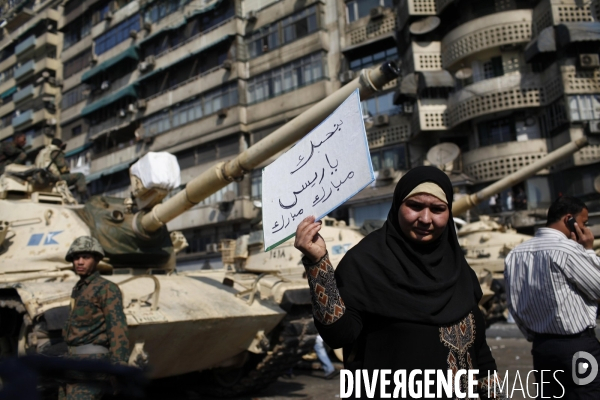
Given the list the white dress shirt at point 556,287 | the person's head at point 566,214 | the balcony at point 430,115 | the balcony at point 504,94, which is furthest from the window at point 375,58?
the white dress shirt at point 556,287

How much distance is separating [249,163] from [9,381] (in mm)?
4159

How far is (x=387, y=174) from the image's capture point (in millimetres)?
20656

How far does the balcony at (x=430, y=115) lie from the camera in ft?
66.7

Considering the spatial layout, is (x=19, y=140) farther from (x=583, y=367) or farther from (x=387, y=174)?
(x=387, y=174)

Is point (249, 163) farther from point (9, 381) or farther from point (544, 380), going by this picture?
point (9, 381)

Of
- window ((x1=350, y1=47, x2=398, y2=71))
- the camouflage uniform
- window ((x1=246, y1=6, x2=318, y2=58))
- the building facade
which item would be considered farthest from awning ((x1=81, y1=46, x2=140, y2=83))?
the camouflage uniform

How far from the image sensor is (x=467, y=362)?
6.69 ft

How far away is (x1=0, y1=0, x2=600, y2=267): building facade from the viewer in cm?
1889

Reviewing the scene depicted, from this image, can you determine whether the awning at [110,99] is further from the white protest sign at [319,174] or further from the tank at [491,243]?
the white protest sign at [319,174]

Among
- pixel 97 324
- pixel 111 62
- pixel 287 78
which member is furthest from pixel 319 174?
pixel 111 62

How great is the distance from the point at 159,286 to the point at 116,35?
3046cm

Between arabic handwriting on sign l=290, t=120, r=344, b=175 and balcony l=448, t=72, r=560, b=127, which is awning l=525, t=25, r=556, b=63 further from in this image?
arabic handwriting on sign l=290, t=120, r=344, b=175

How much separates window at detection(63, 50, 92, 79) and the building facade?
0.87 feet

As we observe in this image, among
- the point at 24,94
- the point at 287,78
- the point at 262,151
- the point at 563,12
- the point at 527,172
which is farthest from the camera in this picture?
the point at 24,94
